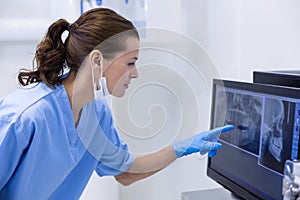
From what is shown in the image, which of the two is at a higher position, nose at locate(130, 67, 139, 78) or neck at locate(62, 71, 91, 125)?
nose at locate(130, 67, 139, 78)

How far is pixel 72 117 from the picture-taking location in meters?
1.18

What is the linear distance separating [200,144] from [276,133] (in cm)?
25

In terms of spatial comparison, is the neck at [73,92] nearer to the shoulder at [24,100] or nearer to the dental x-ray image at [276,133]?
the shoulder at [24,100]

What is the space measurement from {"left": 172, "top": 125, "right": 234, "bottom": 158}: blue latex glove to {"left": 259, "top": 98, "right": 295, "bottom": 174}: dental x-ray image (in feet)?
0.55

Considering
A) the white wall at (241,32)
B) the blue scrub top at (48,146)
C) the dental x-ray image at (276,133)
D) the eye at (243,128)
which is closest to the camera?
the dental x-ray image at (276,133)

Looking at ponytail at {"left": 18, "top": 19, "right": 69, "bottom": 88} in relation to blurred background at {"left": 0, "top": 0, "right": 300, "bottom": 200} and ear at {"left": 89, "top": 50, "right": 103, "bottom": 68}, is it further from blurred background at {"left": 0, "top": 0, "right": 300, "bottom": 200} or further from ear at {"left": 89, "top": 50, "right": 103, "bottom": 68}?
blurred background at {"left": 0, "top": 0, "right": 300, "bottom": 200}

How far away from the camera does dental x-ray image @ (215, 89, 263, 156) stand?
1076 millimetres

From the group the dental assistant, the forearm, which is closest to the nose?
the dental assistant

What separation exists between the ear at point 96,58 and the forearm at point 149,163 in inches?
11.1

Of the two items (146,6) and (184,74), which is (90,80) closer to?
(184,74)

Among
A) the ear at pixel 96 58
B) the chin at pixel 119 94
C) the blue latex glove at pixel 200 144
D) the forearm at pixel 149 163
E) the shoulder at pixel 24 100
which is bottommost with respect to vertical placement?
the forearm at pixel 149 163

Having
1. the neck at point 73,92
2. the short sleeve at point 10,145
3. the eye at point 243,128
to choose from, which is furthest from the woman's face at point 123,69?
the eye at point 243,128

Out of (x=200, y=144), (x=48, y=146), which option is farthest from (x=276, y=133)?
(x=48, y=146)

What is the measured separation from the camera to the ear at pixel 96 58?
3.33ft
